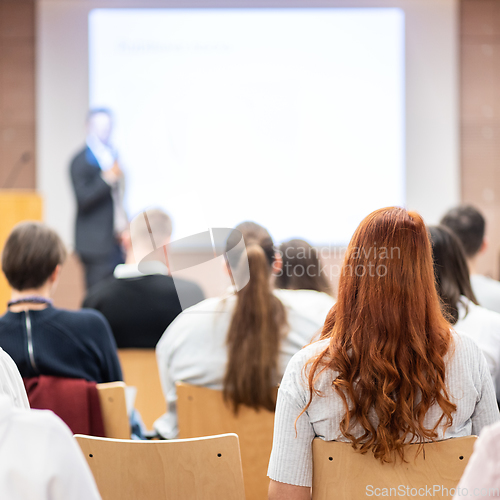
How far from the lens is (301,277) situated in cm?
203

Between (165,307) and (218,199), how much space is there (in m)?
2.25

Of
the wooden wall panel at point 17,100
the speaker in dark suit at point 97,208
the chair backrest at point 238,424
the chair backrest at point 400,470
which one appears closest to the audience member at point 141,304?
the chair backrest at point 238,424

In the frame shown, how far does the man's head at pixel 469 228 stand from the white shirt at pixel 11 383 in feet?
5.54

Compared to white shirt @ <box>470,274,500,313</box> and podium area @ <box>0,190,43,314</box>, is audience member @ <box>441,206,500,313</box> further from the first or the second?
podium area @ <box>0,190,43,314</box>

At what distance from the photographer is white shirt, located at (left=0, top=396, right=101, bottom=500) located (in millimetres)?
A: 729

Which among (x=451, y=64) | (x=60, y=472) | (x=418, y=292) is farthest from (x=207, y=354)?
(x=451, y=64)

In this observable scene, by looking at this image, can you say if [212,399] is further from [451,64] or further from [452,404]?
[451,64]

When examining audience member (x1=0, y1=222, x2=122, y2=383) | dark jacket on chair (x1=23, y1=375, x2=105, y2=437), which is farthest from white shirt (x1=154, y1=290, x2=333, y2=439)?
dark jacket on chair (x1=23, y1=375, x2=105, y2=437)

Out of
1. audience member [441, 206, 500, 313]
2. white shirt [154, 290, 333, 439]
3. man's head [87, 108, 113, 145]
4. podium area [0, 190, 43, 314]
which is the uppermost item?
man's head [87, 108, 113, 145]

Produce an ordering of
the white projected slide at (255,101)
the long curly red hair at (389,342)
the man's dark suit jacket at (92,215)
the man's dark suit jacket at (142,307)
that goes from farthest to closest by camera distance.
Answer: the white projected slide at (255,101), the man's dark suit jacket at (92,215), the man's dark suit jacket at (142,307), the long curly red hair at (389,342)

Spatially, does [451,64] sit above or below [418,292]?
above

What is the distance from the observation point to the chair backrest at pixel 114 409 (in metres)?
1.56

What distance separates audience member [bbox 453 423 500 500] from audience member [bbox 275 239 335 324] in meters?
1.16

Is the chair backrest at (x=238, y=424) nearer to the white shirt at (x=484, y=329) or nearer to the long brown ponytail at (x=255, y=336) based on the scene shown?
the long brown ponytail at (x=255, y=336)
